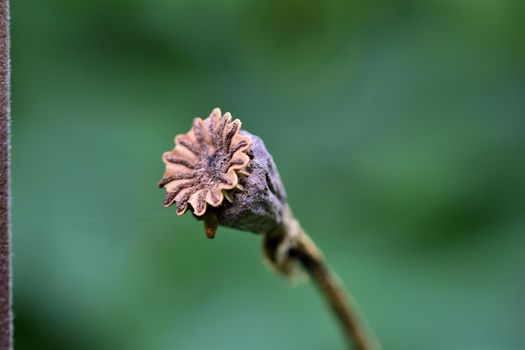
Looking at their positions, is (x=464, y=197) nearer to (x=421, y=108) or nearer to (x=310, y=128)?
(x=421, y=108)

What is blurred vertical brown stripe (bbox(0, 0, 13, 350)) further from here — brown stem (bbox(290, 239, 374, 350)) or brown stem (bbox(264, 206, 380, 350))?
brown stem (bbox(290, 239, 374, 350))

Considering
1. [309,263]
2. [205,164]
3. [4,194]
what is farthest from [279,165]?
[4,194]

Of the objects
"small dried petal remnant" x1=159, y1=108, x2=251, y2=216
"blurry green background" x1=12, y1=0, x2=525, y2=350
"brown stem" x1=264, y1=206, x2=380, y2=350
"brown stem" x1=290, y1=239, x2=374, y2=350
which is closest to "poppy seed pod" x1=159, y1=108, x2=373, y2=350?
"small dried petal remnant" x1=159, y1=108, x2=251, y2=216

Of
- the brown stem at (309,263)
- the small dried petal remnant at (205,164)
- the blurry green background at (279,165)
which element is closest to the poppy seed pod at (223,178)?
the small dried petal remnant at (205,164)

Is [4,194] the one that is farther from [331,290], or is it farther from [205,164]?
[331,290]

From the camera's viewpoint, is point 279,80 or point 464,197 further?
point 279,80

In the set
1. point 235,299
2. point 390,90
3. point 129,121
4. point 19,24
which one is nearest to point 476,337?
point 235,299

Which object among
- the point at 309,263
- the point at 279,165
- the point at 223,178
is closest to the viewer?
the point at 223,178
